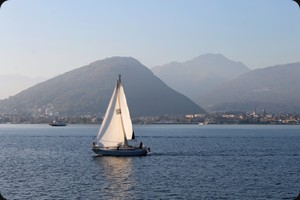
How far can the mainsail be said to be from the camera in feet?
219

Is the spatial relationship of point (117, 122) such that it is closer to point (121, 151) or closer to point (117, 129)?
point (117, 129)

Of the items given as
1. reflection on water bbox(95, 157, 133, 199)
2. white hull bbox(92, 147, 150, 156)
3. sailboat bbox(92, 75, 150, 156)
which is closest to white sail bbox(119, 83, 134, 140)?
sailboat bbox(92, 75, 150, 156)

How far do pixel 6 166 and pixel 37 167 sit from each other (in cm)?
325

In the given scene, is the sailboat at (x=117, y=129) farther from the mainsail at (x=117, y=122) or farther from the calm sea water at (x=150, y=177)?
the calm sea water at (x=150, y=177)

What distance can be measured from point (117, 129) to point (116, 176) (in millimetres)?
16420

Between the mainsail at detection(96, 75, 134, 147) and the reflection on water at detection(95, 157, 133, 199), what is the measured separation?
2.47m

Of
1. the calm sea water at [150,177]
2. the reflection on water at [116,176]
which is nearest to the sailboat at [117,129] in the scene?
the reflection on water at [116,176]

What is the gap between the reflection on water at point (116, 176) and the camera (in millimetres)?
40594

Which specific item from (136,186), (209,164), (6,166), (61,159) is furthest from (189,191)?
(61,159)

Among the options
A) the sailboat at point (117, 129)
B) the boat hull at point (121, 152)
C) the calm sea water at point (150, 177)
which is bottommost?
the calm sea water at point (150, 177)

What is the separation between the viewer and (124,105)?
67250mm

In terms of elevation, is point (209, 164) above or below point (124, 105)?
below

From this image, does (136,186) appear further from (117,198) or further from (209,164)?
(209,164)

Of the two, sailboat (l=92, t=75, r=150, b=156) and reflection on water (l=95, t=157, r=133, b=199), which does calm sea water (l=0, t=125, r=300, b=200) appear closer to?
reflection on water (l=95, t=157, r=133, b=199)
